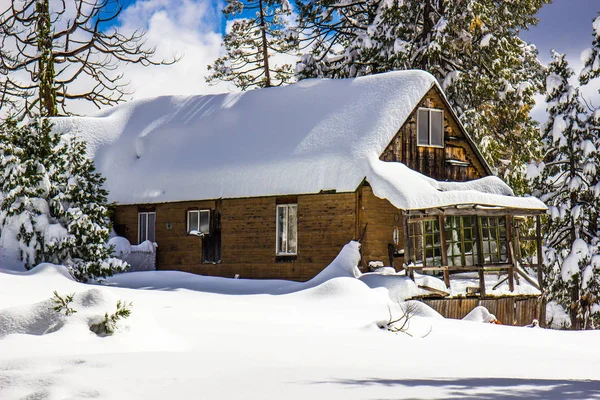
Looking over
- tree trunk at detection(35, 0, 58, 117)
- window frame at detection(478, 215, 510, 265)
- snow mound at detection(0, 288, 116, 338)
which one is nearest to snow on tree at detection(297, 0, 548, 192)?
window frame at detection(478, 215, 510, 265)

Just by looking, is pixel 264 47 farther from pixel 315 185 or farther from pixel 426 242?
pixel 426 242

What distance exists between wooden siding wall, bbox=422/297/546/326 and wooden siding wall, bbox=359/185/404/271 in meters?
3.46

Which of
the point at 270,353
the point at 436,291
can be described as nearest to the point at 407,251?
the point at 436,291

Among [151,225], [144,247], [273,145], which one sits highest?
[273,145]

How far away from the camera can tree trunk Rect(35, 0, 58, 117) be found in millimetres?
38188

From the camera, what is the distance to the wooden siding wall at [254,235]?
26438mm

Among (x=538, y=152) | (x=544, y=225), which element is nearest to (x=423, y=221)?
(x=544, y=225)

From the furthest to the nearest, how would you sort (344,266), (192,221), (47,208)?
1. (192,221)
2. (47,208)
3. (344,266)

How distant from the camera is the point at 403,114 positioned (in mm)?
27594

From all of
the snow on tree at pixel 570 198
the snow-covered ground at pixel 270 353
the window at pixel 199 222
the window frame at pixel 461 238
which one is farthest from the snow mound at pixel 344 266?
the snow on tree at pixel 570 198

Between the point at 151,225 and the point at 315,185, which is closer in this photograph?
the point at 315,185

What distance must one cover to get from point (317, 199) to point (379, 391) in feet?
61.5

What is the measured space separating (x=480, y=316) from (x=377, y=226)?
596 cm

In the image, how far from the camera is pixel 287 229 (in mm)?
27578
